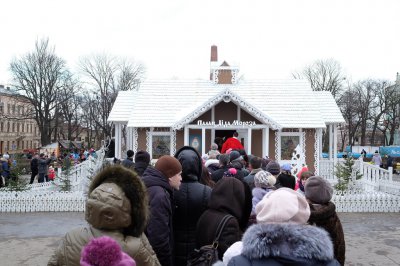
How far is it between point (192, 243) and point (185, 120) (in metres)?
17.1

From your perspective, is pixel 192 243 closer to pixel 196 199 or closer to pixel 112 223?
pixel 196 199

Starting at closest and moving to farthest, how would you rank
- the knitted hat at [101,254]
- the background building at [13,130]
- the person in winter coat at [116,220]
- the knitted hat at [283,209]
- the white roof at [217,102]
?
the knitted hat at [101,254] → the knitted hat at [283,209] → the person in winter coat at [116,220] → the white roof at [217,102] → the background building at [13,130]

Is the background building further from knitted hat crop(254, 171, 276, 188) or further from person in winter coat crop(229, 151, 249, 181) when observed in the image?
knitted hat crop(254, 171, 276, 188)

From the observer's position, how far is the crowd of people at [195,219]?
252 centimetres

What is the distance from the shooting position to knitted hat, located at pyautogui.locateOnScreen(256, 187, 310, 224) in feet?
8.90

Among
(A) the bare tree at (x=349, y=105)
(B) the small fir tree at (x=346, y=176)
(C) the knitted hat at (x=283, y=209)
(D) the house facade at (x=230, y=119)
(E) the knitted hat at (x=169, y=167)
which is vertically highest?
(A) the bare tree at (x=349, y=105)

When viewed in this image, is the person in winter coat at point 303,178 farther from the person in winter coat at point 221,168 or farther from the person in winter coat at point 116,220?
the person in winter coat at point 116,220

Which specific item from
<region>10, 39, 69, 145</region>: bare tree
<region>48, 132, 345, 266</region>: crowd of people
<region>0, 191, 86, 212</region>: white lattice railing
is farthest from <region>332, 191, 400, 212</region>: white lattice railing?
<region>10, 39, 69, 145</region>: bare tree

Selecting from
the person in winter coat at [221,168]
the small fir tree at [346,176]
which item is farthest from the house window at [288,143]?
the person in winter coat at [221,168]

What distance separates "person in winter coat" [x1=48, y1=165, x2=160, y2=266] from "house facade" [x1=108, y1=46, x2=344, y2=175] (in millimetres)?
17742

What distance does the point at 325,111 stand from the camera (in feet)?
82.5

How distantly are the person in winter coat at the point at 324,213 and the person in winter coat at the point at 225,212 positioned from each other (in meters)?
0.77

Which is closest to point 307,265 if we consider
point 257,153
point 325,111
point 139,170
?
point 139,170

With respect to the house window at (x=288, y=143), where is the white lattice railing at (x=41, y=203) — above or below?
below
